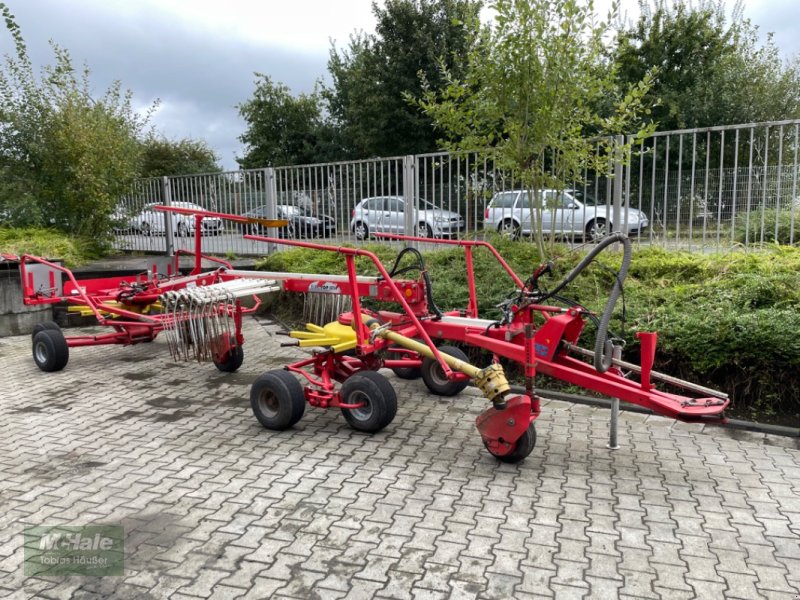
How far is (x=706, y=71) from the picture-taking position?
882 inches

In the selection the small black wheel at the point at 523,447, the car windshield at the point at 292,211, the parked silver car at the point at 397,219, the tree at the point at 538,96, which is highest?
the tree at the point at 538,96

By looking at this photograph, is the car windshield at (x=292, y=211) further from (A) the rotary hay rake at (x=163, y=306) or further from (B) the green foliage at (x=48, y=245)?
(B) the green foliage at (x=48, y=245)

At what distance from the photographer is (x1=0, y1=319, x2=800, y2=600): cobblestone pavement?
3.02 metres

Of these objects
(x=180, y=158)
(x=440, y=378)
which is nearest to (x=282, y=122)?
(x=180, y=158)

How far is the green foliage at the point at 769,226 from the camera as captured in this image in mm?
7633

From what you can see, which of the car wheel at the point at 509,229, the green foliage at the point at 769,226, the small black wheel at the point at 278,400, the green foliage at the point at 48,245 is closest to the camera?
the small black wheel at the point at 278,400

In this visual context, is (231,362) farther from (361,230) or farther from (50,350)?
(361,230)

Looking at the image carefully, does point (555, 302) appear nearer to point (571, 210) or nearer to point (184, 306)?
point (571, 210)

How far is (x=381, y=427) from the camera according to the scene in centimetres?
491

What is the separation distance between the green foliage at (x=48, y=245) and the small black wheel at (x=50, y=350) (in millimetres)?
4118

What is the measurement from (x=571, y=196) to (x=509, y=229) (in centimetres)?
98

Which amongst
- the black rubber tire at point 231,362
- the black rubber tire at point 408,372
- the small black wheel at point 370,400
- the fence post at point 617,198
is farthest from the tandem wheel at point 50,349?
the fence post at point 617,198

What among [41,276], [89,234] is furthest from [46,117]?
[41,276]

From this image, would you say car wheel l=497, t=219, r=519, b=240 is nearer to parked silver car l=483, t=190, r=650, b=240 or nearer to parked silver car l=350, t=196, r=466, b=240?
parked silver car l=483, t=190, r=650, b=240
